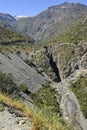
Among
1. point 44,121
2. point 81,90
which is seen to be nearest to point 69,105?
point 81,90

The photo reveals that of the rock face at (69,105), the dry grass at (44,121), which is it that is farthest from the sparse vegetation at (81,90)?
the dry grass at (44,121)

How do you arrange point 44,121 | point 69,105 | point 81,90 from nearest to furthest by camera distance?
point 44,121 → point 69,105 → point 81,90

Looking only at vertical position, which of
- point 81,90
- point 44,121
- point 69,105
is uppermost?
point 44,121

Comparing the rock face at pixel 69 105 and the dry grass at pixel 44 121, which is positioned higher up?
the dry grass at pixel 44 121

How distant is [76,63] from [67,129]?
601 feet

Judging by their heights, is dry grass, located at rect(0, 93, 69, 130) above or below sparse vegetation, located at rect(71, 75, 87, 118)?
above

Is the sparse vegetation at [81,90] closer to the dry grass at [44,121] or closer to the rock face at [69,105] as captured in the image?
the rock face at [69,105]

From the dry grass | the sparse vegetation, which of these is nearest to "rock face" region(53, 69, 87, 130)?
the sparse vegetation

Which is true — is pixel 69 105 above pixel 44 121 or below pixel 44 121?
below

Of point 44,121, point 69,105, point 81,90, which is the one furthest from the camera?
point 81,90

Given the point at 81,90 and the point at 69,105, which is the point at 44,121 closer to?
the point at 69,105

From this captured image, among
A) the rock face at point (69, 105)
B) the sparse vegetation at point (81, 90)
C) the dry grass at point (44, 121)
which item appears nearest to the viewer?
the dry grass at point (44, 121)

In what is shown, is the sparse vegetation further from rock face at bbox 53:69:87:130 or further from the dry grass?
the dry grass

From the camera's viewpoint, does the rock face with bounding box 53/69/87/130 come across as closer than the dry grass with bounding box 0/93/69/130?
No
